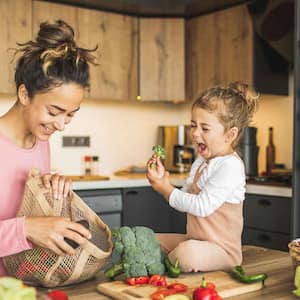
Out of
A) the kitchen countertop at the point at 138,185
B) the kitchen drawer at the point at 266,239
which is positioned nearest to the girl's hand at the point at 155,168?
the kitchen countertop at the point at 138,185

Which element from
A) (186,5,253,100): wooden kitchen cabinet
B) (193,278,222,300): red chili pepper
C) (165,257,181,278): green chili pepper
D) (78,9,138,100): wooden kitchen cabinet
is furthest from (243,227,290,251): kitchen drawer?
(193,278,222,300): red chili pepper

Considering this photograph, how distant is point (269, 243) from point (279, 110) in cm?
101

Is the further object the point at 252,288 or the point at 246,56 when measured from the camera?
the point at 246,56

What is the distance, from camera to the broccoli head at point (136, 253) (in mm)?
1319

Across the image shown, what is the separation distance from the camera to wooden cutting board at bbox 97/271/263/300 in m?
1.23

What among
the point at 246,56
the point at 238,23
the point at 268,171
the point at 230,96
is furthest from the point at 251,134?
the point at 230,96

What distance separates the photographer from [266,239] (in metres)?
3.37

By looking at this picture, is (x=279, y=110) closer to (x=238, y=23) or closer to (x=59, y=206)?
(x=238, y=23)

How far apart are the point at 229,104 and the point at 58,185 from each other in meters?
0.60

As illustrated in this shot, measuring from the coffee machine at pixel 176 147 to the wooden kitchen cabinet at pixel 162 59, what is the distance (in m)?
0.34

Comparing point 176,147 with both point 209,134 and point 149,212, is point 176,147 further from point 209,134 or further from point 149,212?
point 209,134

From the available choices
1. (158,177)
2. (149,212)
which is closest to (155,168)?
(158,177)

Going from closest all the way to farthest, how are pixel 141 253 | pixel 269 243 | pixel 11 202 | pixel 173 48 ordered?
1. pixel 141 253
2. pixel 11 202
3. pixel 269 243
4. pixel 173 48

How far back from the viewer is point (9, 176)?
149 centimetres
